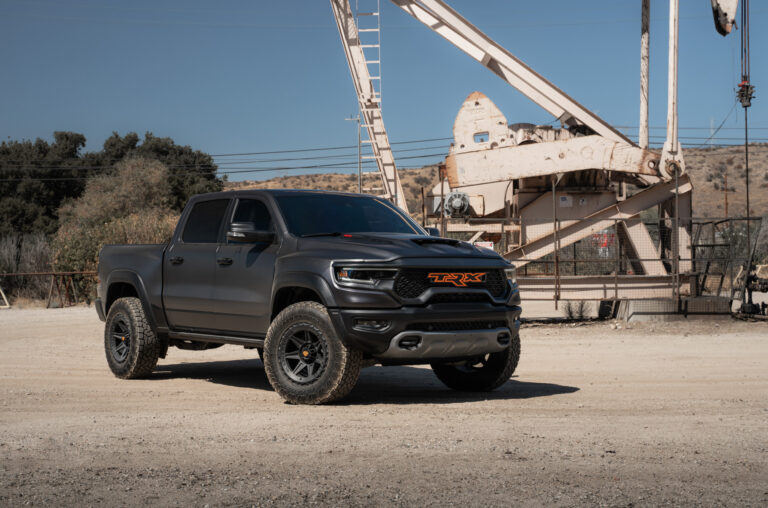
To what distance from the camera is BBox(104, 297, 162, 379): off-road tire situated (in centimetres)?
1059

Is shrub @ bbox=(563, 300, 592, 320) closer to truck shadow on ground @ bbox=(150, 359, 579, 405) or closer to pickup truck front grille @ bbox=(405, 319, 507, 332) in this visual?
truck shadow on ground @ bbox=(150, 359, 579, 405)

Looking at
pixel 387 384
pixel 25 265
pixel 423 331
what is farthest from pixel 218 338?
pixel 25 265

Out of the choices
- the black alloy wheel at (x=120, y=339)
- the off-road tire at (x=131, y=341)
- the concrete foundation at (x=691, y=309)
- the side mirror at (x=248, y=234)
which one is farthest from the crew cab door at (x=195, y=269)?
the concrete foundation at (x=691, y=309)

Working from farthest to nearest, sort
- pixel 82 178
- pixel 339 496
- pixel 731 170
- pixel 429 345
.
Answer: pixel 731 170 < pixel 82 178 < pixel 429 345 < pixel 339 496

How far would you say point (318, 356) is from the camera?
8.36m

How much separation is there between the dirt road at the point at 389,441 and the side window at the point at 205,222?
5.57 ft

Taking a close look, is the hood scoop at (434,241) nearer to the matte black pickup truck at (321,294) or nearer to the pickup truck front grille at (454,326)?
the matte black pickup truck at (321,294)

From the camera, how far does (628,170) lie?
21.0 m

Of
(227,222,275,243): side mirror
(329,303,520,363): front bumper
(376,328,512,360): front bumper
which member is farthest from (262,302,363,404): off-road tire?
(227,222,275,243): side mirror

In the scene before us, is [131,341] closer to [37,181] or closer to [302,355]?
[302,355]

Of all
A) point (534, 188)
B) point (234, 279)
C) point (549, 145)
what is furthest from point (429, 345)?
point (534, 188)

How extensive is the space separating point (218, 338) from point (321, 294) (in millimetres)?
1848

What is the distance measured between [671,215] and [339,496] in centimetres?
1886

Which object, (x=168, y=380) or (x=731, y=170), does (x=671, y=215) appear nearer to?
(x=168, y=380)
